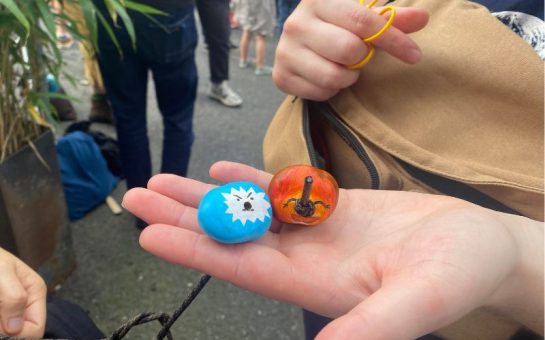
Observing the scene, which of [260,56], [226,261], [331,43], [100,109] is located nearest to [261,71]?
[260,56]

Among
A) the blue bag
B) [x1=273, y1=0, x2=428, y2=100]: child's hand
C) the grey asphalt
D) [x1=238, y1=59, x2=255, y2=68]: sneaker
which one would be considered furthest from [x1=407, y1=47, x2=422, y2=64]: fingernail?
[x1=238, y1=59, x2=255, y2=68]: sneaker

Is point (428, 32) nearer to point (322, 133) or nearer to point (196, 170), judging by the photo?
point (322, 133)

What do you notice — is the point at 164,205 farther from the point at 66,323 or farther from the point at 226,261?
the point at 66,323

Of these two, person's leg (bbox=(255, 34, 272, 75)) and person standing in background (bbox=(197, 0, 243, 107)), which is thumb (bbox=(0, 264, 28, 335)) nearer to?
person standing in background (bbox=(197, 0, 243, 107))

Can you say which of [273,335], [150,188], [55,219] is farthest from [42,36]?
[273,335]

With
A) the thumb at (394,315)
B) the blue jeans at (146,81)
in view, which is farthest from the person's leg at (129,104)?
the thumb at (394,315)

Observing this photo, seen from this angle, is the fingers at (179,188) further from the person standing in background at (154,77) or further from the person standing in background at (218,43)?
the person standing in background at (218,43)
